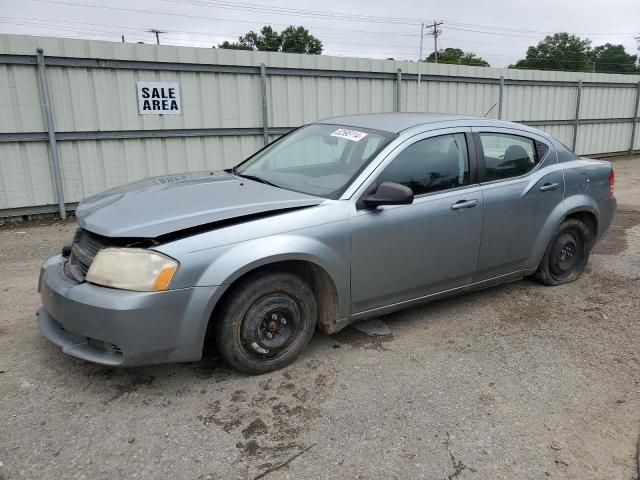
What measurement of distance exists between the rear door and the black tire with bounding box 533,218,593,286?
13.9 inches

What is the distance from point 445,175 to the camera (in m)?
3.96

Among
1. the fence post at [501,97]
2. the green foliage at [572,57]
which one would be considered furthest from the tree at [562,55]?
the fence post at [501,97]

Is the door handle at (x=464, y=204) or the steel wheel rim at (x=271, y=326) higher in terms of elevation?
the door handle at (x=464, y=204)

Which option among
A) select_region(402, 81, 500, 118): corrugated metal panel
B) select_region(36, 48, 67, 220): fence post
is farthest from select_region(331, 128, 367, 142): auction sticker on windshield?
select_region(402, 81, 500, 118): corrugated metal panel

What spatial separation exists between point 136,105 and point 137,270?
6116 mm

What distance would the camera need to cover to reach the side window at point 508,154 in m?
4.22

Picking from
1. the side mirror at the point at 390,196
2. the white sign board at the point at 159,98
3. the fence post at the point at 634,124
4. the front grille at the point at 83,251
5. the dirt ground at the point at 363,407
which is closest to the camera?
the dirt ground at the point at 363,407

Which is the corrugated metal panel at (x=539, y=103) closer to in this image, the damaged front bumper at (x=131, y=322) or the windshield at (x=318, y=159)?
the windshield at (x=318, y=159)

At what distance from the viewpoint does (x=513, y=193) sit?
4.25 m

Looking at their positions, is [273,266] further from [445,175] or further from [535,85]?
[535,85]

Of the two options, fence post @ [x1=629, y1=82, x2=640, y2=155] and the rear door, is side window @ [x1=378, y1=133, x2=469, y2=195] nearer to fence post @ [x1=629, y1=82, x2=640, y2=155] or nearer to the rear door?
the rear door

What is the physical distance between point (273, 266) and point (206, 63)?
20.8ft

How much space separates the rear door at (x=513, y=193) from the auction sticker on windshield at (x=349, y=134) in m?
0.97

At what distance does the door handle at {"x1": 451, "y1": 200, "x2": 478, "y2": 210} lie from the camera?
388 cm
